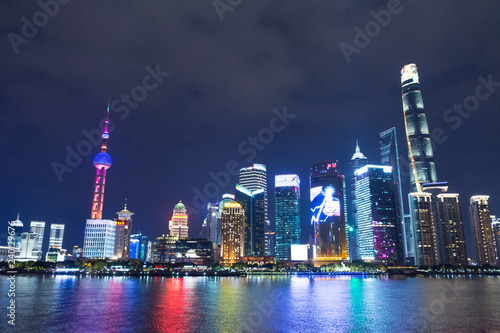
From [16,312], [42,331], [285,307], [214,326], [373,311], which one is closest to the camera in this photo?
[42,331]

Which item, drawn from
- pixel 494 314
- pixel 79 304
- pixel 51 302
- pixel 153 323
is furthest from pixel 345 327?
pixel 51 302

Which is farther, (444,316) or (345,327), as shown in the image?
(444,316)

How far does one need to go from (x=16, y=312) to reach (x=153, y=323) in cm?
2261

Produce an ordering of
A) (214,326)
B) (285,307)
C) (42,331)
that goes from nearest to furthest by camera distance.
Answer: (42,331) < (214,326) < (285,307)

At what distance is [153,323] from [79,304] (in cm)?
2513

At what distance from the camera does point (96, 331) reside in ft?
133

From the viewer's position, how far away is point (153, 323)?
4522cm

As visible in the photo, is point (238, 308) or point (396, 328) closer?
point (396, 328)

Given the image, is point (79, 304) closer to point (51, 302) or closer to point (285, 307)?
point (51, 302)

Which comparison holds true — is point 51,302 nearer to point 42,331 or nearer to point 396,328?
point 42,331

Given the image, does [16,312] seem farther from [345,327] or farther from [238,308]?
[345,327]

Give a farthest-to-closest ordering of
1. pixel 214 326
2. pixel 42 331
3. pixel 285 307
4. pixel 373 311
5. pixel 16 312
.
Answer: pixel 285 307 < pixel 373 311 < pixel 16 312 < pixel 214 326 < pixel 42 331

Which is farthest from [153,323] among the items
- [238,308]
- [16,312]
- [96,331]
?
[16,312]

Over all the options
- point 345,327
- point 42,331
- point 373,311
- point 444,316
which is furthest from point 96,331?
point 444,316
